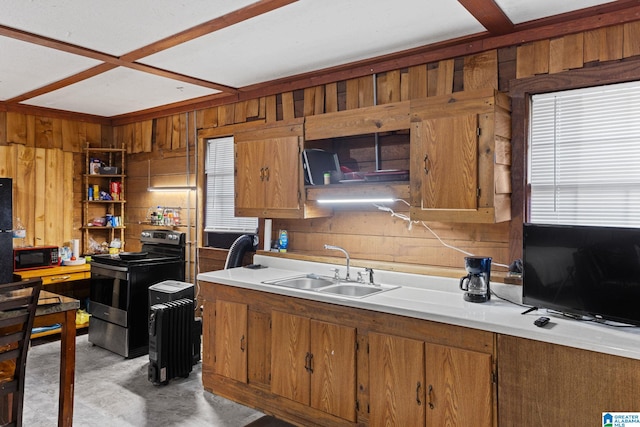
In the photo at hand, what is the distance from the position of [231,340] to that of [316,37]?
217 centimetres

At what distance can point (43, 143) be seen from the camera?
209 inches

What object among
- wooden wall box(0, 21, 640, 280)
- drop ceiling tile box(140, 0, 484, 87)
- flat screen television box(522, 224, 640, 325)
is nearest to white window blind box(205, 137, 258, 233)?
wooden wall box(0, 21, 640, 280)

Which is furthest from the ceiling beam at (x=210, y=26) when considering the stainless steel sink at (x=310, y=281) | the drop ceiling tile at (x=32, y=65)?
the stainless steel sink at (x=310, y=281)

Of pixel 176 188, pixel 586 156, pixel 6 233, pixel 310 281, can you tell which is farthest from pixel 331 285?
pixel 6 233

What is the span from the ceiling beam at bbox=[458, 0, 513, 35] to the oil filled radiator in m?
2.96

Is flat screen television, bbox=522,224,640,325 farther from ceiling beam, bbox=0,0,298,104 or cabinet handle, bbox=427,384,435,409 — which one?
ceiling beam, bbox=0,0,298,104

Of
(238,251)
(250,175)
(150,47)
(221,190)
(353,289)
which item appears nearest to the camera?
(150,47)

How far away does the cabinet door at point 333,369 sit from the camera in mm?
2742

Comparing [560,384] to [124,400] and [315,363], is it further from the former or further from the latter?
[124,400]

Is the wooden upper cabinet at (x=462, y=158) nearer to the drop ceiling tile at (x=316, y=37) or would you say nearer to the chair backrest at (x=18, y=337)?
the drop ceiling tile at (x=316, y=37)

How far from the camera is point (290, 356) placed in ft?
9.89

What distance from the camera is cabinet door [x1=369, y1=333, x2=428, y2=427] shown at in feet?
8.14

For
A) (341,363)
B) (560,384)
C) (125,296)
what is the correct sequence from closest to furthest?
1. (560,384)
2. (341,363)
3. (125,296)

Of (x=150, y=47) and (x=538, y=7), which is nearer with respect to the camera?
(x=538, y=7)
